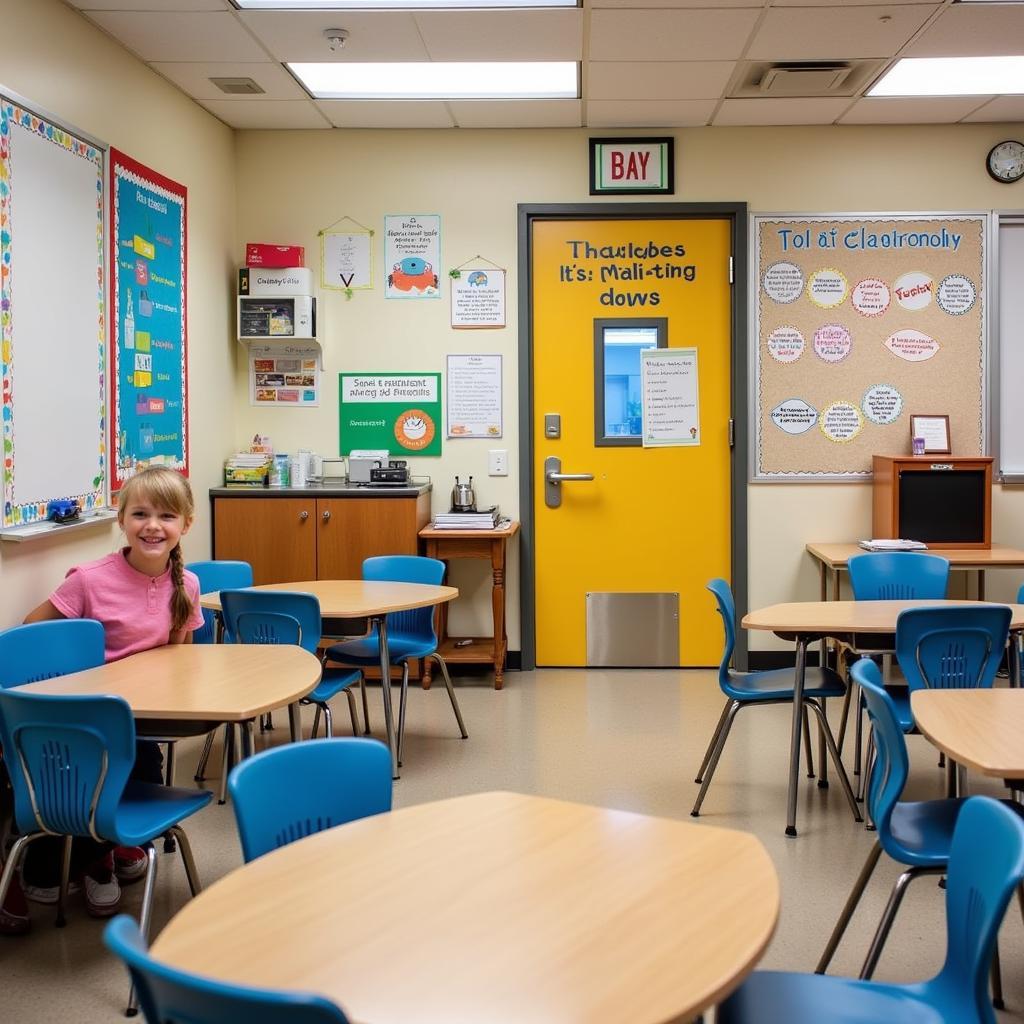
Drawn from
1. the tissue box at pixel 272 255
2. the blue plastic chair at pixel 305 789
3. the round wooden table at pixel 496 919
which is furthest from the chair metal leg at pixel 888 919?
the tissue box at pixel 272 255

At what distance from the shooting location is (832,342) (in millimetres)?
6023

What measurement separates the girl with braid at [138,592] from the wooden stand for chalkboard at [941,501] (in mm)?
3720

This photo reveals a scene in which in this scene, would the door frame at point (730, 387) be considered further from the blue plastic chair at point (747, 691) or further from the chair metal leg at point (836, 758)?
the chair metal leg at point (836, 758)

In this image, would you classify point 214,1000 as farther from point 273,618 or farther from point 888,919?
point 273,618

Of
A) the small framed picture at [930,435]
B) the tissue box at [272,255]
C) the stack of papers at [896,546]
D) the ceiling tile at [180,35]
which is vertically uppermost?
the ceiling tile at [180,35]

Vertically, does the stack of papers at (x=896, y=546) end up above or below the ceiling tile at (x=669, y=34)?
below

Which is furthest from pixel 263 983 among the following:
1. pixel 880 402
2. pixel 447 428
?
pixel 880 402

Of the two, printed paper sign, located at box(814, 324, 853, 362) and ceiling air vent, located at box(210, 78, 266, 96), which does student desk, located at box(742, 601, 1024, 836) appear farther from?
ceiling air vent, located at box(210, 78, 266, 96)

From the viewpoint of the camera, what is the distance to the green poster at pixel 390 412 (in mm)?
6148

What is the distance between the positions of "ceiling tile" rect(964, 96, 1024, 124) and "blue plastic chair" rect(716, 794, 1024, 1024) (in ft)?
15.5

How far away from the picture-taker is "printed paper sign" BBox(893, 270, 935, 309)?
5.98 metres

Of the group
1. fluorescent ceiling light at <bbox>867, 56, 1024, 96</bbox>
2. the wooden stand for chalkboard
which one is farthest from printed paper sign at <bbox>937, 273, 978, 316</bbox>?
fluorescent ceiling light at <bbox>867, 56, 1024, 96</bbox>

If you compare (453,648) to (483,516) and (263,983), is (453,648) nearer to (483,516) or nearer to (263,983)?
(483,516)

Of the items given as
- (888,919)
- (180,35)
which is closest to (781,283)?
(180,35)
